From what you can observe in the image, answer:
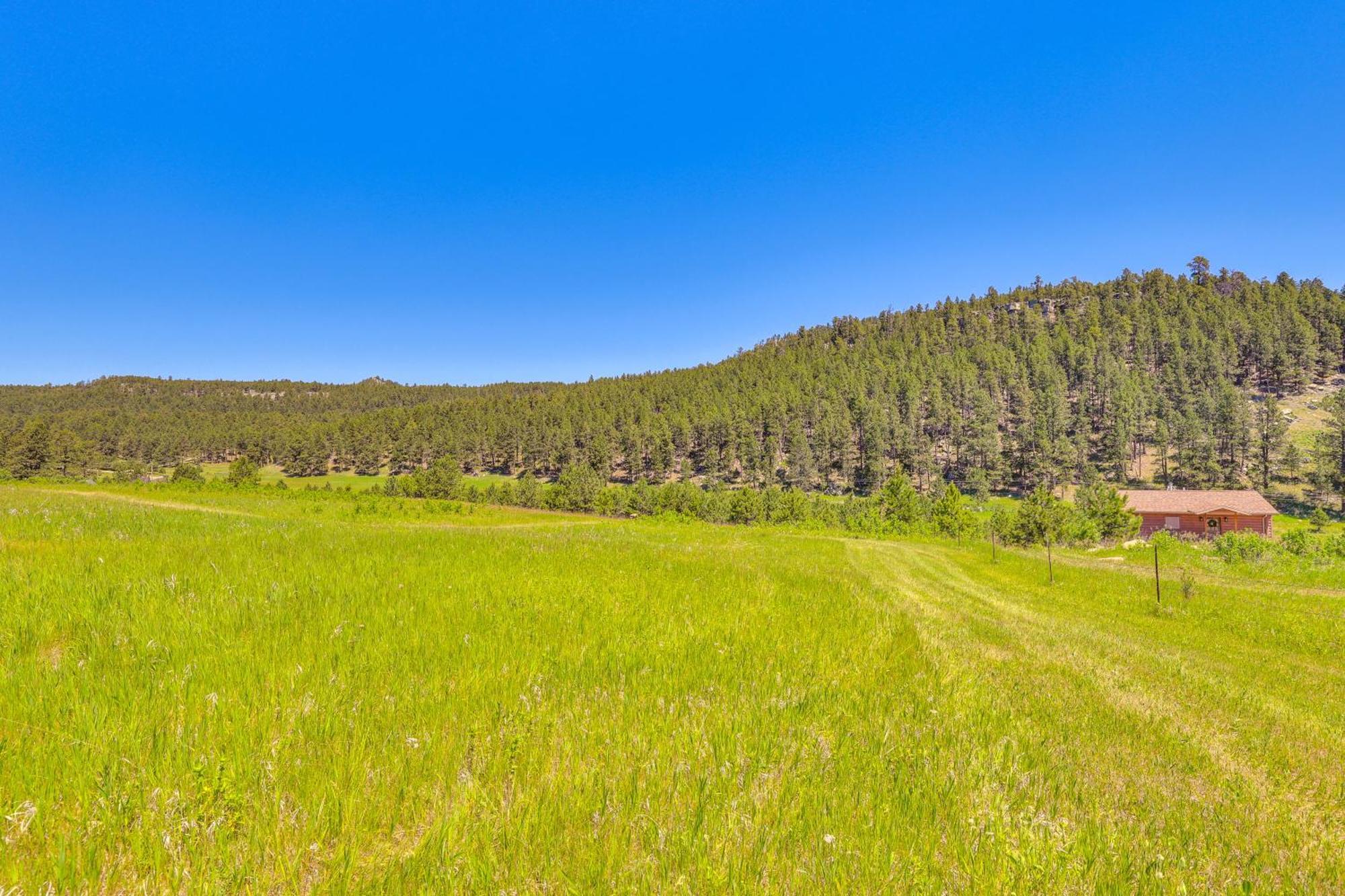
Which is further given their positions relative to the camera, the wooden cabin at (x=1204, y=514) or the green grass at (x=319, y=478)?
the green grass at (x=319, y=478)

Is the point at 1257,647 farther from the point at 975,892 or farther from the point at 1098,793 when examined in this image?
the point at 975,892

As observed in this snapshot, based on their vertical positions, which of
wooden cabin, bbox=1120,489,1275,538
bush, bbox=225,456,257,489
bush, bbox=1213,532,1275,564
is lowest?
wooden cabin, bbox=1120,489,1275,538

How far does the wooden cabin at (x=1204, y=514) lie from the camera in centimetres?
8088

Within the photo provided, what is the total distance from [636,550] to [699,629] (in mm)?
7062

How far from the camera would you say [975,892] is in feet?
8.60

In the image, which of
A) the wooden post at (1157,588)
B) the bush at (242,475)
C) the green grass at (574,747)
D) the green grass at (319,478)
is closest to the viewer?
the green grass at (574,747)

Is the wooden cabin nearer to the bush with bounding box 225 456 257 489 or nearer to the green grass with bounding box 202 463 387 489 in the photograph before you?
the bush with bounding box 225 456 257 489

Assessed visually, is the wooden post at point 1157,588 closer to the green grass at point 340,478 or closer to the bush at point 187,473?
the bush at point 187,473

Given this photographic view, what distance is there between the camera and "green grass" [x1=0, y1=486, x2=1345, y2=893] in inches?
96.9

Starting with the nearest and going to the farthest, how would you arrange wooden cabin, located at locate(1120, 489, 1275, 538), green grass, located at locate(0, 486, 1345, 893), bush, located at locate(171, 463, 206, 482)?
green grass, located at locate(0, 486, 1345, 893)
bush, located at locate(171, 463, 206, 482)
wooden cabin, located at locate(1120, 489, 1275, 538)

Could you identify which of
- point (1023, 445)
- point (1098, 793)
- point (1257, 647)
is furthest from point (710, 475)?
point (1098, 793)

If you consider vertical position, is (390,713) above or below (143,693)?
below

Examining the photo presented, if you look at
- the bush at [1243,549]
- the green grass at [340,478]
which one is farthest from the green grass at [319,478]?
the bush at [1243,549]

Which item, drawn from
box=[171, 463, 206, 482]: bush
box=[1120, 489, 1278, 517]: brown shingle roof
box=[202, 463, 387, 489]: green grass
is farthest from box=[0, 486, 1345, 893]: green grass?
box=[202, 463, 387, 489]: green grass
